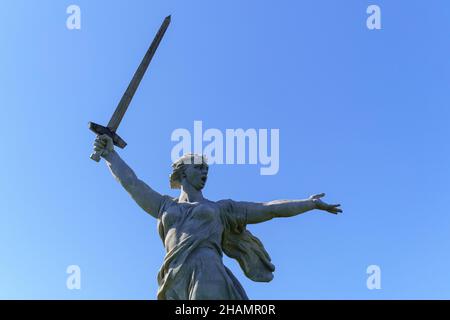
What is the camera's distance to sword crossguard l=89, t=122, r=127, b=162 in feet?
50.2

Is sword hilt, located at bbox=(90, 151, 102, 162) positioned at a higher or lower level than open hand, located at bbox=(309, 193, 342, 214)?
higher

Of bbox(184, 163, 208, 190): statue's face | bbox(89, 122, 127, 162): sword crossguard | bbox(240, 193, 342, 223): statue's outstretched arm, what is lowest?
bbox(240, 193, 342, 223): statue's outstretched arm

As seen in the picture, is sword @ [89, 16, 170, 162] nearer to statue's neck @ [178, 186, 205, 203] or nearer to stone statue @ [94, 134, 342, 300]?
stone statue @ [94, 134, 342, 300]

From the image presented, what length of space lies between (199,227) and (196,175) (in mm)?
1255

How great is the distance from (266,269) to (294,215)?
1172 millimetres

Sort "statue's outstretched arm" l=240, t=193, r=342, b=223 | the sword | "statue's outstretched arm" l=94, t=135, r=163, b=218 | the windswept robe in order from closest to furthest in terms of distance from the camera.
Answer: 1. the windswept robe
2. "statue's outstretched arm" l=240, t=193, r=342, b=223
3. "statue's outstretched arm" l=94, t=135, r=163, b=218
4. the sword

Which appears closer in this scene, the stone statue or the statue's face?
the stone statue

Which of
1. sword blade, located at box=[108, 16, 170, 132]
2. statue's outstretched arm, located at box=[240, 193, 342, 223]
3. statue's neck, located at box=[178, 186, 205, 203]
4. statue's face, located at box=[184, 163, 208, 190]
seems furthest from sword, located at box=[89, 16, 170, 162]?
statue's outstretched arm, located at box=[240, 193, 342, 223]

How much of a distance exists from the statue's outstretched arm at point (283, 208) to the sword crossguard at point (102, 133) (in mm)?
2718

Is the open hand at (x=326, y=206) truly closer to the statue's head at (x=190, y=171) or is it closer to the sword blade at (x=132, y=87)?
the statue's head at (x=190, y=171)

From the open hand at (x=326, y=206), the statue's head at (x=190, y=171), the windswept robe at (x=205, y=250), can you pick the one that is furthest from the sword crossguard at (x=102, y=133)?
the open hand at (x=326, y=206)
